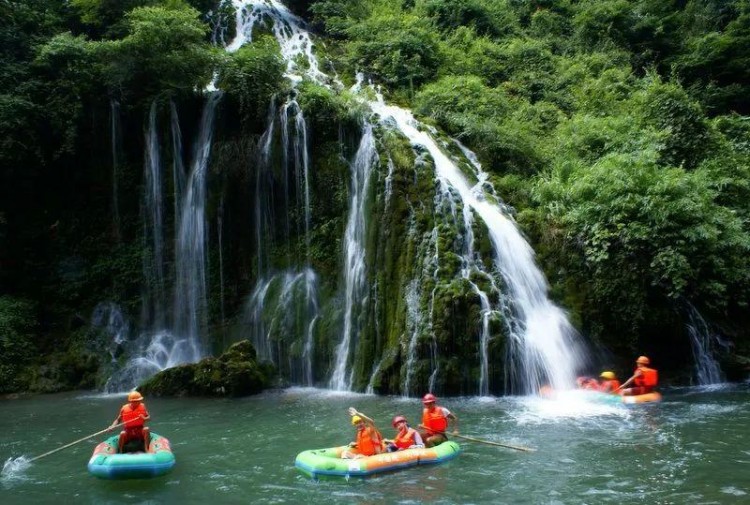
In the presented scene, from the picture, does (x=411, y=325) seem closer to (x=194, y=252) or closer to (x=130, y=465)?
(x=130, y=465)

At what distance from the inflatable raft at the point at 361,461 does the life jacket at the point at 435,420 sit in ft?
1.20

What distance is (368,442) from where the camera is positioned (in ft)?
24.3

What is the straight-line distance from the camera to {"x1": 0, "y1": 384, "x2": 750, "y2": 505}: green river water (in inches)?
255

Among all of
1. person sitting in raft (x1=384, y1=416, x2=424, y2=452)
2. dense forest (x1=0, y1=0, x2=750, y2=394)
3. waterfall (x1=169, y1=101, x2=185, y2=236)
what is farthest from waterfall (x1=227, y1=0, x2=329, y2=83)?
person sitting in raft (x1=384, y1=416, x2=424, y2=452)

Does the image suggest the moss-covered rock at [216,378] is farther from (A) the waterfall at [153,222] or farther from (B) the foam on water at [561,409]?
(B) the foam on water at [561,409]

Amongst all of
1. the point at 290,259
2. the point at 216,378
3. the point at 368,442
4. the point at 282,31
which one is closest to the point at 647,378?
the point at 368,442

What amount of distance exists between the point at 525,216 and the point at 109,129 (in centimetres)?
1188

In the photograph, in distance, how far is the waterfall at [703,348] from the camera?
39.5ft

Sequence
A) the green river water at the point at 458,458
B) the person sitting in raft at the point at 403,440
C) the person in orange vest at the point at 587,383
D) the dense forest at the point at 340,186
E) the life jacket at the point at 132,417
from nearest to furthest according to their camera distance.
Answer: the green river water at the point at 458,458
the person sitting in raft at the point at 403,440
the life jacket at the point at 132,417
the person in orange vest at the point at 587,383
the dense forest at the point at 340,186

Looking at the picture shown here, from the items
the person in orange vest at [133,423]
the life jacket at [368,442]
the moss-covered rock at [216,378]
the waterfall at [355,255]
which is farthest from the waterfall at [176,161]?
the life jacket at [368,442]

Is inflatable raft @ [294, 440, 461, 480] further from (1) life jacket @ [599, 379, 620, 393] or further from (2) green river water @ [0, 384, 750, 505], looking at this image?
(1) life jacket @ [599, 379, 620, 393]

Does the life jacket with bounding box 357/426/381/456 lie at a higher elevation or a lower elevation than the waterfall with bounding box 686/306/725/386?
lower

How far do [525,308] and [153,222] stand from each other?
10619 mm

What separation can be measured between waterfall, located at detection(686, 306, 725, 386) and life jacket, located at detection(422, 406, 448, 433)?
6.78 metres
